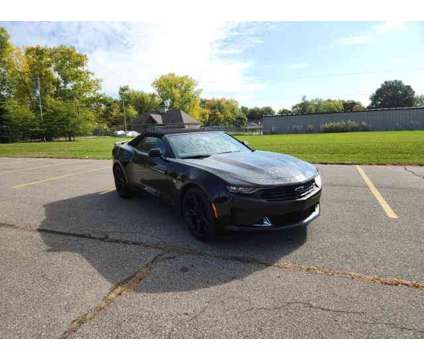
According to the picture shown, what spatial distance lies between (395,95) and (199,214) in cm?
10892

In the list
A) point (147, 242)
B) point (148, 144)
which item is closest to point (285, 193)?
point (147, 242)

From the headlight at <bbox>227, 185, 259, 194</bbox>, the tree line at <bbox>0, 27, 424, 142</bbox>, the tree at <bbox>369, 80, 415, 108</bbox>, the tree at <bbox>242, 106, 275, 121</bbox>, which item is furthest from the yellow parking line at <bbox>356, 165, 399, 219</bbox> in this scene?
the tree at <bbox>242, 106, 275, 121</bbox>

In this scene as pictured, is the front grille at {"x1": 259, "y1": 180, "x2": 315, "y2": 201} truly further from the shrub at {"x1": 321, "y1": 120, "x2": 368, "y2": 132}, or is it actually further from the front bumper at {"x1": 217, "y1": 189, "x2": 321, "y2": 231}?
the shrub at {"x1": 321, "y1": 120, "x2": 368, "y2": 132}

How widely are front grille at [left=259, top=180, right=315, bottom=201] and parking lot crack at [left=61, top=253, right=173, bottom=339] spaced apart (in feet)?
4.30

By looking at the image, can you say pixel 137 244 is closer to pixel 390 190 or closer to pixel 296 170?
pixel 296 170

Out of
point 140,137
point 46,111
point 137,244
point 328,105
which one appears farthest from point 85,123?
→ point 328,105

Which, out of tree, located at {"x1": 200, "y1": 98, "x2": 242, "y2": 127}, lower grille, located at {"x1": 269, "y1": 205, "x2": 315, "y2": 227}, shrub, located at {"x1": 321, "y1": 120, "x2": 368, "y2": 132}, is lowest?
lower grille, located at {"x1": 269, "y1": 205, "x2": 315, "y2": 227}

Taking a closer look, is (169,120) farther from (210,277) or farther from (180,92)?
(210,277)

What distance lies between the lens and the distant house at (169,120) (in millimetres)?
54938

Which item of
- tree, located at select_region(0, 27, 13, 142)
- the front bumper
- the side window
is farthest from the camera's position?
tree, located at select_region(0, 27, 13, 142)

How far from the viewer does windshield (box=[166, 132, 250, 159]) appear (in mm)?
4316

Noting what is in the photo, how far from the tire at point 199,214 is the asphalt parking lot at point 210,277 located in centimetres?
16

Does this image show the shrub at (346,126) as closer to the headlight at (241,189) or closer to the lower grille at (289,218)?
the lower grille at (289,218)

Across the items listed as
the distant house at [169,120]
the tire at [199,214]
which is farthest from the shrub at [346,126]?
the tire at [199,214]
